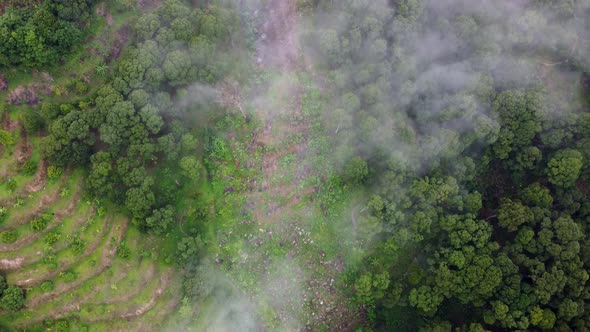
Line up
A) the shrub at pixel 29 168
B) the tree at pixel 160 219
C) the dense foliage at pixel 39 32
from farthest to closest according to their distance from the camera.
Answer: the tree at pixel 160 219
the shrub at pixel 29 168
the dense foliage at pixel 39 32

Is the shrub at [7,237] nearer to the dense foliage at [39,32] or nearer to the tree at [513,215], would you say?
the dense foliage at [39,32]

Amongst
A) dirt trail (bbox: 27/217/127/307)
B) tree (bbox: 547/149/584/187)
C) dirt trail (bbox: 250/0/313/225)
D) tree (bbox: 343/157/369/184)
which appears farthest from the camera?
dirt trail (bbox: 250/0/313/225)

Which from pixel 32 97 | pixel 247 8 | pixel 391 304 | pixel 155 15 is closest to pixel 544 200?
pixel 391 304

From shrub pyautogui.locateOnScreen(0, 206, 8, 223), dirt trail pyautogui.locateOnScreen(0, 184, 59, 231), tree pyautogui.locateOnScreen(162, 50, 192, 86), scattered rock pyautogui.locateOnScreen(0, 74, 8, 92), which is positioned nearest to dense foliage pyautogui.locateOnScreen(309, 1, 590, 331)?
tree pyautogui.locateOnScreen(162, 50, 192, 86)

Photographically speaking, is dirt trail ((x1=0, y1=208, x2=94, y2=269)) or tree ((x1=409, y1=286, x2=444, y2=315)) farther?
tree ((x1=409, y1=286, x2=444, y2=315))

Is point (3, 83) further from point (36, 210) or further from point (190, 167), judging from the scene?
point (190, 167)

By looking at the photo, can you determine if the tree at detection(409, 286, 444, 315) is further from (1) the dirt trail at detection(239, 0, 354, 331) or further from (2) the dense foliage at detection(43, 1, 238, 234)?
(2) the dense foliage at detection(43, 1, 238, 234)

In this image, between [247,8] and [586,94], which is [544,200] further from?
[247,8]

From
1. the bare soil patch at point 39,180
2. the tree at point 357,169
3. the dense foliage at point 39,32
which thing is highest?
the dense foliage at point 39,32

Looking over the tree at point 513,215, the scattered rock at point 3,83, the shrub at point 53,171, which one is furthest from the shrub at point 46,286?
the tree at point 513,215
